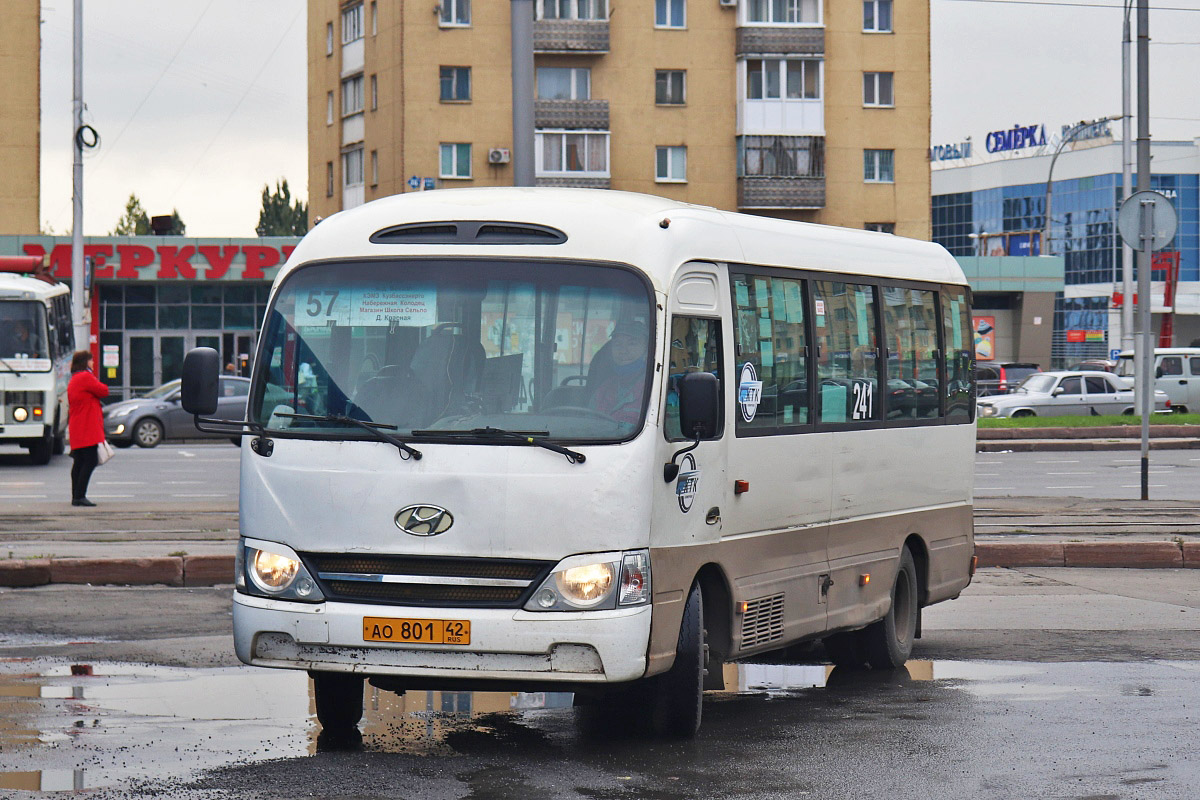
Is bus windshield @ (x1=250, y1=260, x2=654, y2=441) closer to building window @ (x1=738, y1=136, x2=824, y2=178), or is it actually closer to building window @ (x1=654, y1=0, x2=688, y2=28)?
building window @ (x1=738, y1=136, x2=824, y2=178)

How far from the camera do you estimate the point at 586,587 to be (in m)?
6.96

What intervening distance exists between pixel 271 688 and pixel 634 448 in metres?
2.79

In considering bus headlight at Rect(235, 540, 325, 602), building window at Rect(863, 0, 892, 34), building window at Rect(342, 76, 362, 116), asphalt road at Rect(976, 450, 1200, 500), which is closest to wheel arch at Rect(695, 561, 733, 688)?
bus headlight at Rect(235, 540, 325, 602)

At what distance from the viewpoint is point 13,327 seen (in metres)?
29.0

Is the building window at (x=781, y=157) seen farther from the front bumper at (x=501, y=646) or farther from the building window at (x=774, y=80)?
the front bumper at (x=501, y=646)

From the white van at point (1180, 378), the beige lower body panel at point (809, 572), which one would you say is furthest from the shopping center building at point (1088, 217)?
the beige lower body panel at point (809, 572)

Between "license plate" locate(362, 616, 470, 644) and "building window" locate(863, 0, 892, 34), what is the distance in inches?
2105

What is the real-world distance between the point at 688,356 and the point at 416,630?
170 centimetres

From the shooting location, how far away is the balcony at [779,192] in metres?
57.1

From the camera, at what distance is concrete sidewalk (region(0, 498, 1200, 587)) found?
13328mm

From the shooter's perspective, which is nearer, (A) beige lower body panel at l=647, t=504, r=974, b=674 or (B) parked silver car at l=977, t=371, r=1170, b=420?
(A) beige lower body panel at l=647, t=504, r=974, b=674

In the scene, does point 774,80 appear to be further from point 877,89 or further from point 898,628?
point 898,628

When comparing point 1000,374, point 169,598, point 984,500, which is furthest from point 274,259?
point 169,598

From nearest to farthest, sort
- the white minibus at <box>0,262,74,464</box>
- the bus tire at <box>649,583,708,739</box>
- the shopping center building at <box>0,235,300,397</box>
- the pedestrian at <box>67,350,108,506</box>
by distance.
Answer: the bus tire at <box>649,583,708,739</box>, the pedestrian at <box>67,350,108,506</box>, the white minibus at <box>0,262,74,464</box>, the shopping center building at <box>0,235,300,397</box>
